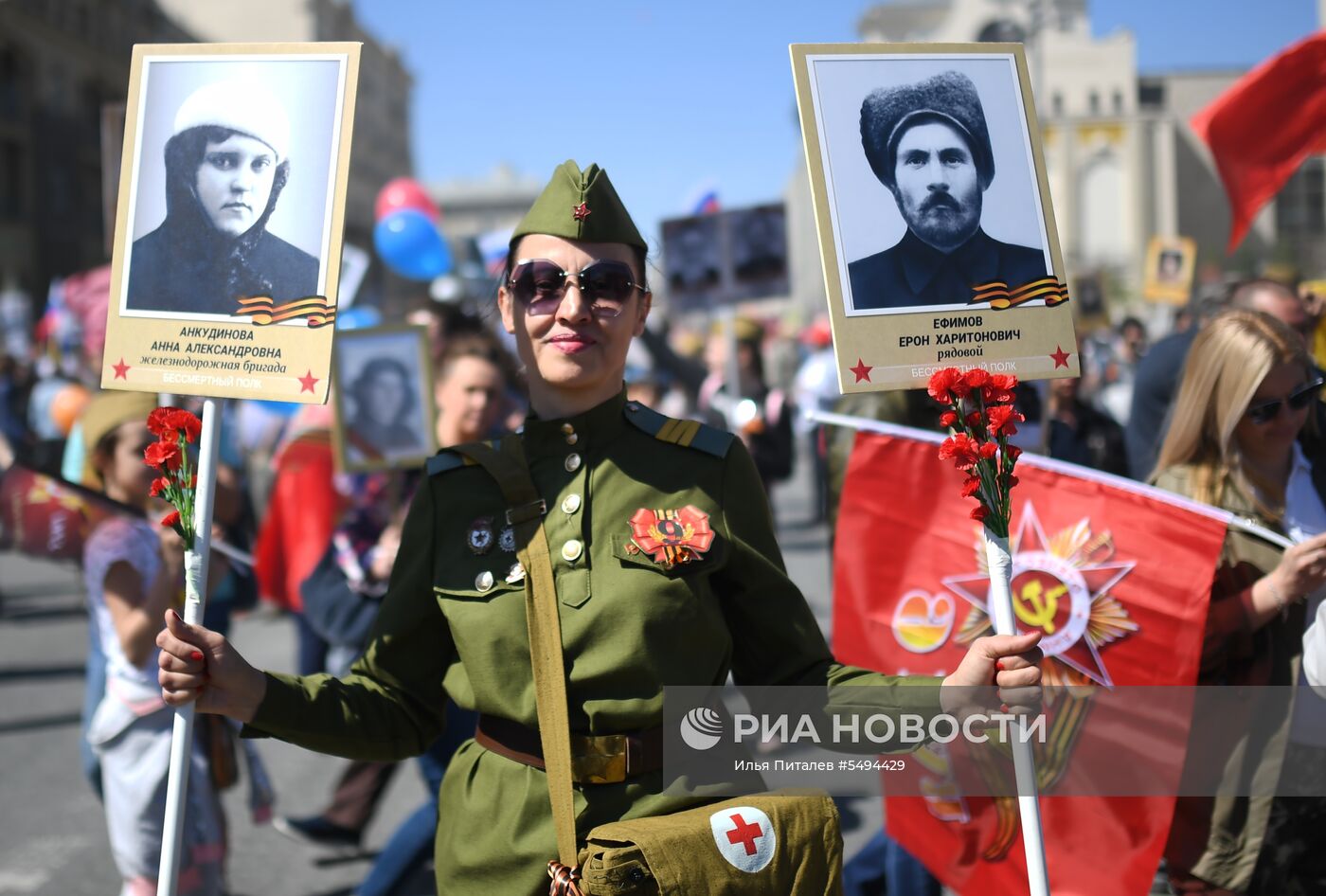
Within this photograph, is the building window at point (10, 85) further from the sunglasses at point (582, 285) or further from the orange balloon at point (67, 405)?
the sunglasses at point (582, 285)

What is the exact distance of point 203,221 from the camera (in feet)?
8.00

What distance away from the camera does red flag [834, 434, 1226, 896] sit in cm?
291

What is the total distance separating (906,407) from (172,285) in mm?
2402

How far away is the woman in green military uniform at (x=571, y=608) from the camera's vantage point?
216 cm

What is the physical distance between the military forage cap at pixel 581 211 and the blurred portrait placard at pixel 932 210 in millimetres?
365

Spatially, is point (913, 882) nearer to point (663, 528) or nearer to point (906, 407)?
point (906, 407)

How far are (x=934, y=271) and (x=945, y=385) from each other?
11.6 inches

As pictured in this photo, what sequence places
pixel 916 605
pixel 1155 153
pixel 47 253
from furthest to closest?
1. pixel 1155 153
2. pixel 47 253
3. pixel 916 605

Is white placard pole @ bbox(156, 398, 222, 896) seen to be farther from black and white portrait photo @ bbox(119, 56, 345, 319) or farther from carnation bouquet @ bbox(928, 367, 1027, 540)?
carnation bouquet @ bbox(928, 367, 1027, 540)

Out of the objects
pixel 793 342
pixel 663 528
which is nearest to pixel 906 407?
pixel 663 528

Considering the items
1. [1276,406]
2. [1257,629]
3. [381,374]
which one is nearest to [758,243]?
[381,374]

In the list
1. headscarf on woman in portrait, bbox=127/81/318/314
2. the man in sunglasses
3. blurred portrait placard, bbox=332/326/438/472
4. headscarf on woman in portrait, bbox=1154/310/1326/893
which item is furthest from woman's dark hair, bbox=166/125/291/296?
blurred portrait placard, bbox=332/326/438/472

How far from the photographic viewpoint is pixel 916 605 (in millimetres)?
3289

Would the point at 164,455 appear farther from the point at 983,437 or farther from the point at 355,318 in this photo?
the point at 355,318
